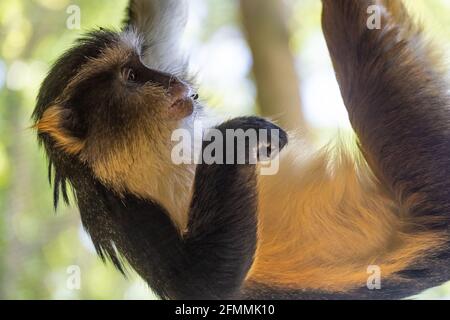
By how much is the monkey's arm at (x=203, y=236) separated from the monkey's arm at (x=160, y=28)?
2.27ft

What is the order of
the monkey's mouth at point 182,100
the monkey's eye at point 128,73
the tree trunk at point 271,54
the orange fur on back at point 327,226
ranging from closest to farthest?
1. the orange fur on back at point 327,226
2. the monkey's mouth at point 182,100
3. the monkey's eye at point 128,73
4. the tree trunk at point 271,54

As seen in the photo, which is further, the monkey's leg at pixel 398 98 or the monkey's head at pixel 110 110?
the monkey's head at pixel 110 110

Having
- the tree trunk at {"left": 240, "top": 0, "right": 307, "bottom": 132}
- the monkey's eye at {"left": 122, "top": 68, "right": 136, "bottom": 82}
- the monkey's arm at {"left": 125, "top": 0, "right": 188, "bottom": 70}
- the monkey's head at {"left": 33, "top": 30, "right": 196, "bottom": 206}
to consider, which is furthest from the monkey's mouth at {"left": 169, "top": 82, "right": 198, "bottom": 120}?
the tree trunk at {"left": 240, "top": 0, "right": 307, "bottom": 132}

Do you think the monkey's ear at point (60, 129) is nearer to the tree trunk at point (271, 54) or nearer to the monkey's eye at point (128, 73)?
the monkey's eye at point (128, 73)

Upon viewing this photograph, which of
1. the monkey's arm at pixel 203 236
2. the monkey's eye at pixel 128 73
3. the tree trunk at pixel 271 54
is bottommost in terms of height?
the monkey's arm at pixel 203 236

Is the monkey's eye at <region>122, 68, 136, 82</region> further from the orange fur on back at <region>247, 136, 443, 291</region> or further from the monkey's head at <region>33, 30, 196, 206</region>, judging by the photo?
the orange fur on back at <region>247, 136, 443, 291</region>

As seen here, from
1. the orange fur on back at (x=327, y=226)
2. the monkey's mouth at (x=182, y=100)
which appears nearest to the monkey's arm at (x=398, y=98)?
the orange fur on back at (x=327, y=226)

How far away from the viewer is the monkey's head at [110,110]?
83.6 inches

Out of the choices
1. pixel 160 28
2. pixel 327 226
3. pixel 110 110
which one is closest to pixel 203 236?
pixel 327 226

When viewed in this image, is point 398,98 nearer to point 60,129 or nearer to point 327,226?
point 327,226

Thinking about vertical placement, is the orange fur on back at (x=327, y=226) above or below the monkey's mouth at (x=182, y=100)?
below

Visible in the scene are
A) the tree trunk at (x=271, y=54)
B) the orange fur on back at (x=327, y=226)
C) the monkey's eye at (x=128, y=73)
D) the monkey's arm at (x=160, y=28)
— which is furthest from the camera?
the tree trunk at (x=271, y=54)

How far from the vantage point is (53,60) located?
7.29 ft

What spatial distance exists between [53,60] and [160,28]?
1.58 feet
